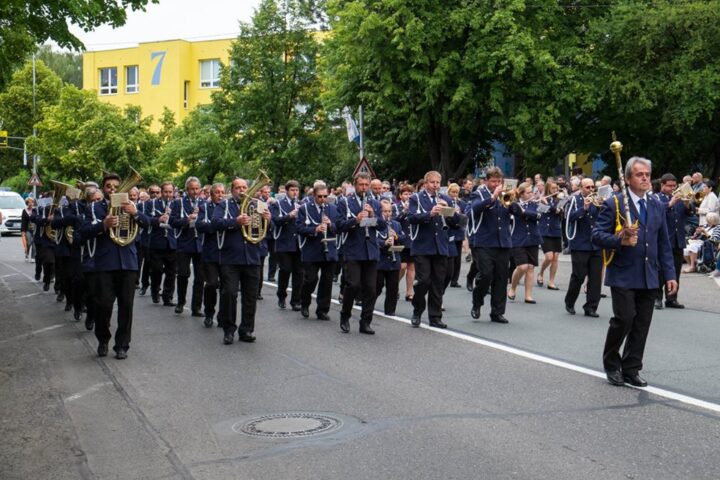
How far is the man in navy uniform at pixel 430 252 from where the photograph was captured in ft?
40.4

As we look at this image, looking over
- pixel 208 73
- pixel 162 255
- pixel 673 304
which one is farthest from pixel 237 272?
pixel 208 73

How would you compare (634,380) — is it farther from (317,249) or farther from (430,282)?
(317,249)

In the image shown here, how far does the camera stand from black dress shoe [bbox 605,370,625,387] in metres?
8.46

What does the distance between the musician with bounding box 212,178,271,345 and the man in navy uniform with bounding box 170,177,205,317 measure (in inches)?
115

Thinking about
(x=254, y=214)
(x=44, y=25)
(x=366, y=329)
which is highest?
(x=44, y=25)

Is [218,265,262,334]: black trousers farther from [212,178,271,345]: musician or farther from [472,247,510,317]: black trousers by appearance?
[472,247,510,317]: black trousers

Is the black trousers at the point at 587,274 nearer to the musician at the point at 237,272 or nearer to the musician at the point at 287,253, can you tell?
the musician at the point at 287,253

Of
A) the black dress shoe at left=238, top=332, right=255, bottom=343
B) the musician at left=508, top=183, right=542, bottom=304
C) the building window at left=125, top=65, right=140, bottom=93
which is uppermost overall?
the building window at left=125, top=65, right=140, bottom=93

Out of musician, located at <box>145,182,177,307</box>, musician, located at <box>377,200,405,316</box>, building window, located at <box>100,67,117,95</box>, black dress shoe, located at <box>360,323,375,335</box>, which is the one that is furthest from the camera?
building window, located at <box>100,67,117,95</box>

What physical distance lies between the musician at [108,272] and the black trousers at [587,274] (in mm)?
6440

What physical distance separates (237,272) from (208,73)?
56.0 meters

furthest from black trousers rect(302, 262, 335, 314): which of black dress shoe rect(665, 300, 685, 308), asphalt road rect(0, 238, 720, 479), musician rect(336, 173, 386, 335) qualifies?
black dress shoe rect(665, 300, 685, 308)

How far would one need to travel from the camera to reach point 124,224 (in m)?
10.5

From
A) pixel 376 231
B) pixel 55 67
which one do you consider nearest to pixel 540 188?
pixel 376 231
